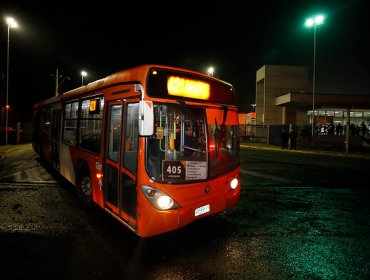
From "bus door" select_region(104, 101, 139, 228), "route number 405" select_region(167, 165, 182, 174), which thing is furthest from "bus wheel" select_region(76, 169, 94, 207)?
"route number 405" select_region(167, 165, 182, 174)

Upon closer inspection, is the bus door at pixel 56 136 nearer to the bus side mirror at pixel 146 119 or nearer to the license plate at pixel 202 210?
the bus side mirror at pixel 146 119

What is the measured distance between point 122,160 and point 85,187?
2.54 m

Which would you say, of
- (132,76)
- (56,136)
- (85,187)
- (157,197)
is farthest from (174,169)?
(56,136)

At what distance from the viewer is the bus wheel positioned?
7188 millimetres

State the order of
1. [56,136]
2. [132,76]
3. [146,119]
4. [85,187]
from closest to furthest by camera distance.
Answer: [146,119] → [132,76] → [85,187] → [56,136]

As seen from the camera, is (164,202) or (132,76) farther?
(132,76)

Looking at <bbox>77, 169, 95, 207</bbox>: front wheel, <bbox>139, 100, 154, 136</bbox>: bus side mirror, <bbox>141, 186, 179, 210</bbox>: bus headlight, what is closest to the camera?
<bbox>139, 100, 154, 136</bbox>: bus side mirror

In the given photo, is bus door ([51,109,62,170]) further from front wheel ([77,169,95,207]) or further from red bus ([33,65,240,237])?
red bus ([33,65,240,237])

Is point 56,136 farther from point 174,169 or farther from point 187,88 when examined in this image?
point 174,169

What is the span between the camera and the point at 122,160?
529 cm

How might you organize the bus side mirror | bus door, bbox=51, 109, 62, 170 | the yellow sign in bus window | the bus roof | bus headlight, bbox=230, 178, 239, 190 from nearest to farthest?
the bus side mirror < the bus roof < the yellow sign in bus window < bus headlight, bbox=230, 178, 239, 190 < bus door, bbox=51, 109, 62, 170

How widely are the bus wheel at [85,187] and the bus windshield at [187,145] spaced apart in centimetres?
275

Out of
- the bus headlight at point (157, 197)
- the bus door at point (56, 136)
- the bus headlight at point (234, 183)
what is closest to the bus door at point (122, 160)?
the bus headlight at point (157, 197)

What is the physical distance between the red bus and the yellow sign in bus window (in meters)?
0.02
